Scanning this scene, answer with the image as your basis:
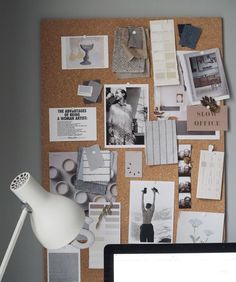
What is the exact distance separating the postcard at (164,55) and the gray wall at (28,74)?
0.04 metres

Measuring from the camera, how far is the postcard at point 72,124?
1.43 meters

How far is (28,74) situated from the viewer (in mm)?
1437

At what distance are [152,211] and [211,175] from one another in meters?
0.22

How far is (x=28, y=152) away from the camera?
144 cm

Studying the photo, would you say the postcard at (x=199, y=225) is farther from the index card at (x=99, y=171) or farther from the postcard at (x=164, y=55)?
the postcard at (x=164, y=55)

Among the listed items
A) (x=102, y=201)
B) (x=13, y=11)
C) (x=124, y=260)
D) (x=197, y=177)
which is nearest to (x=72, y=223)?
(x=124, y=260)

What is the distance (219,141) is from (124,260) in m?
0.53

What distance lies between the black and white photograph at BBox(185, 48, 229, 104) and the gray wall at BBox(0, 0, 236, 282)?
32 millimetres

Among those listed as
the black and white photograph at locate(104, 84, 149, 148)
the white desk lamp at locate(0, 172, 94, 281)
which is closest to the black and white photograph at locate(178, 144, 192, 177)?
the black and white photograph at locate(104, 84, 149, 148)

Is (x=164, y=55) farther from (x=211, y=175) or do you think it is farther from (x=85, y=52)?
(x=211, y=175)

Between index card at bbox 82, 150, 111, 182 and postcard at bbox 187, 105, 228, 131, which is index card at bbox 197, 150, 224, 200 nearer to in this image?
postcard at bbox 187, 105, 228, 131

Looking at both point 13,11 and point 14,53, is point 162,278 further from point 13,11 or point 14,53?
point 13,11

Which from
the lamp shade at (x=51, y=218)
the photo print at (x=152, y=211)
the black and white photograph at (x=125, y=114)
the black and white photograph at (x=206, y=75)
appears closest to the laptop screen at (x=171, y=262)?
the lamp shade at (x=51, y=218)

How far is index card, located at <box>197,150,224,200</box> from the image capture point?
142cm
